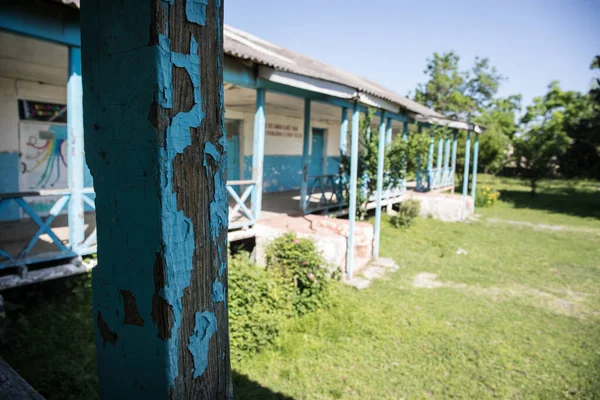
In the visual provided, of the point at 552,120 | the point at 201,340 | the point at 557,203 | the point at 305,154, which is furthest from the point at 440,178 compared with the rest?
the point at 552,120

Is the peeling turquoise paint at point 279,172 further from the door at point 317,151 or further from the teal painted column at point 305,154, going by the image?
the teal painted column at point 305,154

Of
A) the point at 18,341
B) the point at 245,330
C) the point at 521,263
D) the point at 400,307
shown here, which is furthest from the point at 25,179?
the point at 521,263

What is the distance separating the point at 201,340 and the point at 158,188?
0.34 m

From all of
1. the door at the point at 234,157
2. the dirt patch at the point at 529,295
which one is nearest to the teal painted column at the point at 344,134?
the dirt patch at the point at 529,295

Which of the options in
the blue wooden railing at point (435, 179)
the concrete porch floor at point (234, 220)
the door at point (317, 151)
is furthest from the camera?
the door at point (317, 151)

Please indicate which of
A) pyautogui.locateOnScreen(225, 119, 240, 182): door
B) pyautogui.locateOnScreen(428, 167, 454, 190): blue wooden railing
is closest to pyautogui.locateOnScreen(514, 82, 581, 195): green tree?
pyautogui.locateOnScreen(428, 167, 454, 190): blue wooden railing

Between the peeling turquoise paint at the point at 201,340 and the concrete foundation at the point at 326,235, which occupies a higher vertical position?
the peeling turquoise paint at the point at 201,340

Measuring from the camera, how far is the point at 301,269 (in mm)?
5117

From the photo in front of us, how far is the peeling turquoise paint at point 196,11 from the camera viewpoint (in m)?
0.72

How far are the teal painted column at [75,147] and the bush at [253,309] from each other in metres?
1.83

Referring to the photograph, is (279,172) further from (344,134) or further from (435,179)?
(435,179)

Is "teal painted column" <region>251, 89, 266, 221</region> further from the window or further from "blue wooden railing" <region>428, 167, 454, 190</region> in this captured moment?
"blue wooden railing" <region>428, 167, 454, 190</region>

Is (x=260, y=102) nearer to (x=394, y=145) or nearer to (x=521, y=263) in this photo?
(x=394, y=145)

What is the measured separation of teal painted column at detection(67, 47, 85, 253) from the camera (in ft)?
13.4
